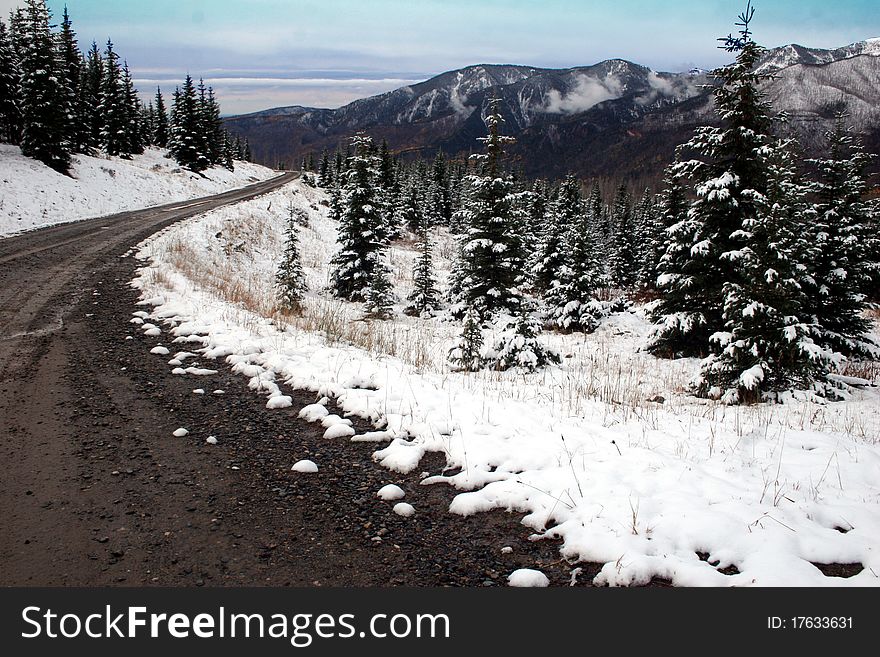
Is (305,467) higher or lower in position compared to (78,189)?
lower

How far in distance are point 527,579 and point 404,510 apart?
117 cm

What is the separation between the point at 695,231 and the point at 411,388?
12820mm

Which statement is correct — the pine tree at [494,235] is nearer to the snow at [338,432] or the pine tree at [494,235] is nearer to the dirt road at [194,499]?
the dirt road at [194,499]

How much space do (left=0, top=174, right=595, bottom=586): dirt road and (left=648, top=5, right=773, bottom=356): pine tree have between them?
1239 centimetres

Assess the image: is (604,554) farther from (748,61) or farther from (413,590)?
(748,61)

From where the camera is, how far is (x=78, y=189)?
98.3 feet

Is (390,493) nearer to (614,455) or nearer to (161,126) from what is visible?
(614,455)

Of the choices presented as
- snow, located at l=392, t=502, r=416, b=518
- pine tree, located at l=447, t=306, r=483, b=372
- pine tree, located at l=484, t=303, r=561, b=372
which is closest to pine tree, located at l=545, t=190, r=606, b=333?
pine tree, located at l=484, t=303, r=561, b=372

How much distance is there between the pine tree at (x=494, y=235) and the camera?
1584 centimetres

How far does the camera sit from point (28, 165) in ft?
94.5

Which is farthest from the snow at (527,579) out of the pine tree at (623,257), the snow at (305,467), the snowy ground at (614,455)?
the pine tree at (623,257)

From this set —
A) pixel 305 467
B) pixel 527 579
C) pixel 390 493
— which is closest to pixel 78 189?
pixel 305 467

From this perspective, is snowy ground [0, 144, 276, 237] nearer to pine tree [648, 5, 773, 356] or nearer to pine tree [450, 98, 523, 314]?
pine tree [450, 98, 523, 314]

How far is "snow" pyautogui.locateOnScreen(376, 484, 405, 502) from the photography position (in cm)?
403
